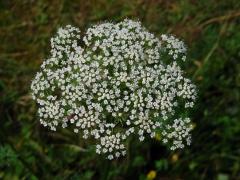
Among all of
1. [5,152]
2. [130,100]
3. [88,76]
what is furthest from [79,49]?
[5,152]

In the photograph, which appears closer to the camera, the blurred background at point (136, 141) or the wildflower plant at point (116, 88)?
the wildflower plant at point (116, 88)

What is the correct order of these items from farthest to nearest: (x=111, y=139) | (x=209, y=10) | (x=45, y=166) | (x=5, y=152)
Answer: (x=209, y=10)
(x=45, y=166)
(x=5, y=152)
(x=111, y=139)

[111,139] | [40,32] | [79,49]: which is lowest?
[111,139]

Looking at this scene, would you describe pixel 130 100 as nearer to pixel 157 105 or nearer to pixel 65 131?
pixel 157 105

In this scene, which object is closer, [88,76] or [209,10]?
[88,76]

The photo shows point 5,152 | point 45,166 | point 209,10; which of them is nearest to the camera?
point 5,152
